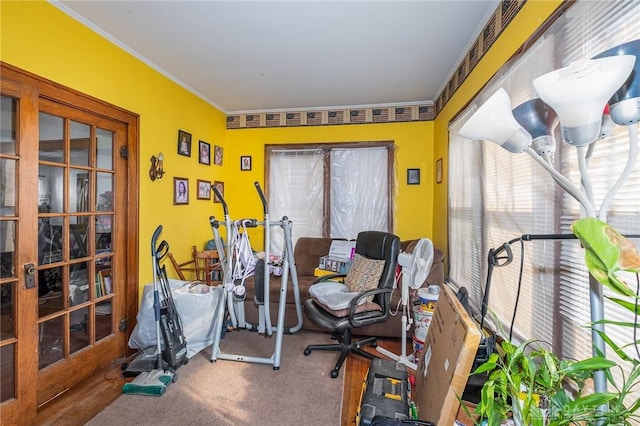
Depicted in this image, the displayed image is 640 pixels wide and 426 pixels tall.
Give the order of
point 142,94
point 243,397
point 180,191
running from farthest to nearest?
point 180,191 → point 142,94 → point 243,397

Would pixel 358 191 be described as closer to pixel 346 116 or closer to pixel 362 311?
pixel 346 116

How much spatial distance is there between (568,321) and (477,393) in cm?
49

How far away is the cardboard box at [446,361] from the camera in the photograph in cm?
119

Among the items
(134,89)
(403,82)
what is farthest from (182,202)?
(403,82)

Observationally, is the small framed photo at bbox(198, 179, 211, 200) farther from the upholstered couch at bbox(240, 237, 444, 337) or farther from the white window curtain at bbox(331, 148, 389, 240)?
the white window curtain at bbox(331, 148, 389, 240)

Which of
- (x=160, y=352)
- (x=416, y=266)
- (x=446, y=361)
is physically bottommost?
(x=160, y=352)

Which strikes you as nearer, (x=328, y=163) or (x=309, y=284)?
(x=309, y=284)

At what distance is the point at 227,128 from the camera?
14.4ft

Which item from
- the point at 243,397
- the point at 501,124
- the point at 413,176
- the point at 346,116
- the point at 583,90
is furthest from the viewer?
the point at 346,116

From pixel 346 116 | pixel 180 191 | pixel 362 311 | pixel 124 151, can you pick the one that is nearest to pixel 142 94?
pixel 124 151

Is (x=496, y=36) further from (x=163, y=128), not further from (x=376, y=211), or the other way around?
(x=163, y=128)

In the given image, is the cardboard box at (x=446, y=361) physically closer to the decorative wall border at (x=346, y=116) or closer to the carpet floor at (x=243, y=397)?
the carpet floor at (x=243, y=397)

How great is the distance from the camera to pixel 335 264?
11.6ft

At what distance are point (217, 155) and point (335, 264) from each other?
2123mm
